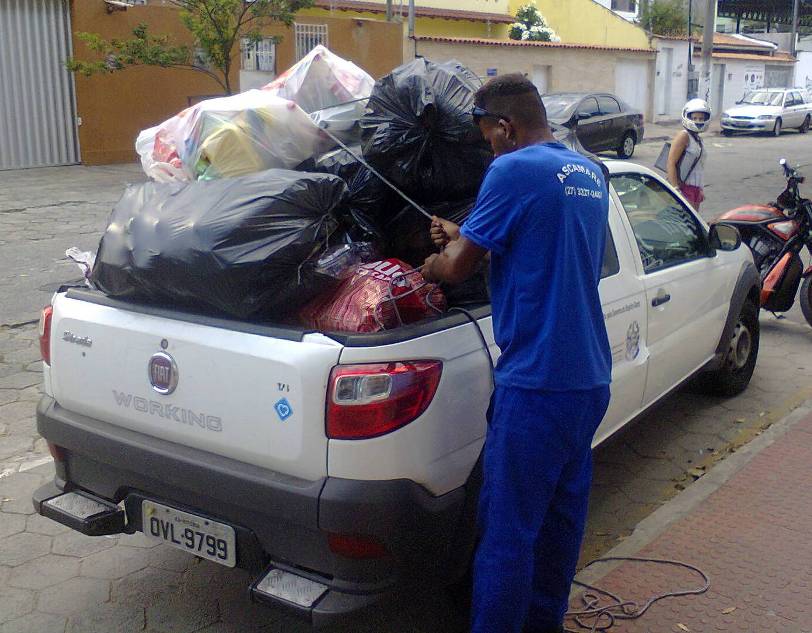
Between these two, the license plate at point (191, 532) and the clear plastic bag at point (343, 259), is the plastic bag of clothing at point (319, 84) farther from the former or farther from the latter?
the license plate at point (191, 532)

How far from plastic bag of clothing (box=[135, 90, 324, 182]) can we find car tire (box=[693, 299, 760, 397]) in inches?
122

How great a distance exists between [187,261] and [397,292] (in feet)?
2.25

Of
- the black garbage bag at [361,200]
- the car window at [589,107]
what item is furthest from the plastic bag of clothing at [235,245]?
the car window at [589,107]

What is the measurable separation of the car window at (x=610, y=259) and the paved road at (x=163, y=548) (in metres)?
0.74

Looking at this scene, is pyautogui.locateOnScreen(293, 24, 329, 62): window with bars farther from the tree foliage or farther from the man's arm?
the man's arm

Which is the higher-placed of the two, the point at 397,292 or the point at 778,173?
the point at 397,292

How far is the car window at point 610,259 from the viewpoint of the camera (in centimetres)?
387

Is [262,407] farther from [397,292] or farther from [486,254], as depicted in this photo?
[486,254]

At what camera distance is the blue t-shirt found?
105 inches

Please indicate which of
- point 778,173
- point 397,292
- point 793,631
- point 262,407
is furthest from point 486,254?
point 778,173

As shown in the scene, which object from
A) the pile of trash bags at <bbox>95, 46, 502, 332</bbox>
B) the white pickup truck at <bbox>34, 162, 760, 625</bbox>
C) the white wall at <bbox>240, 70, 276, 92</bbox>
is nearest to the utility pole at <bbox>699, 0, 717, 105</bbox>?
the white wall at <bbox>240, 70, 276, 92</bbox>

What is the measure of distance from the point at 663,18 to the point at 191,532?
3646 cm

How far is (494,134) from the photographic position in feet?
9.48

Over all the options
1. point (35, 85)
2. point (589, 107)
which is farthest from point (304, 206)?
point (589, 107)
